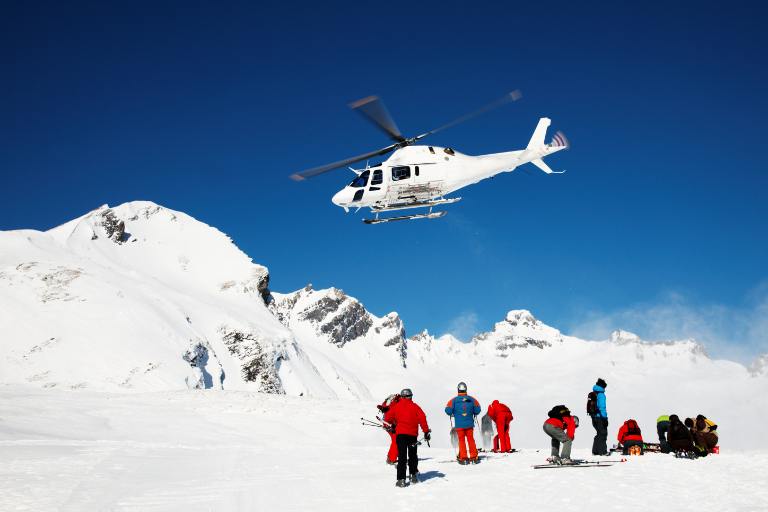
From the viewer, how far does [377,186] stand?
28.3 metres

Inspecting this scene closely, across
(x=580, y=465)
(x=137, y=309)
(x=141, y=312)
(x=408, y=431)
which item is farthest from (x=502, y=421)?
(x=137, y=309)

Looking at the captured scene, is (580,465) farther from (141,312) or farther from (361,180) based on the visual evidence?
(141,312)

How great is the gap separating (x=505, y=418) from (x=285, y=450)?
6547mm

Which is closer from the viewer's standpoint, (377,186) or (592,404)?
(592,404)

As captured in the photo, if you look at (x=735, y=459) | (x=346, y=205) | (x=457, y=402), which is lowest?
(x=735, y=459)

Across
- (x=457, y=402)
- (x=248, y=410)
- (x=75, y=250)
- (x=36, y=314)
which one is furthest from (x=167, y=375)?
(x=457, y=402)

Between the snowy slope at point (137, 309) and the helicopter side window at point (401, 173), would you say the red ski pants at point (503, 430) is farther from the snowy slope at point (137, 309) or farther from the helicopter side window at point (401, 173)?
the snowy slope at point (137, 309)

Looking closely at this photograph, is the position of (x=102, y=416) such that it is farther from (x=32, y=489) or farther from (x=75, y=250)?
(x=75, y=250)

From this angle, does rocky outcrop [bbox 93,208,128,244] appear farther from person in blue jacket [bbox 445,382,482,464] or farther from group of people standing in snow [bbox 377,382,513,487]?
person in blue jacket [bbox 445,382,482,464]

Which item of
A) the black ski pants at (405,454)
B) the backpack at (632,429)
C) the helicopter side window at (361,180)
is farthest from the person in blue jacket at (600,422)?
the helicopter side window at (361,180)

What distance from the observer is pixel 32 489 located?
1005cm

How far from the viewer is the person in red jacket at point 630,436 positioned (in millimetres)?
15820

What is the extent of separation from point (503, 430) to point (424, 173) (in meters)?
13.9

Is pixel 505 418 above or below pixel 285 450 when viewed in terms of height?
above
